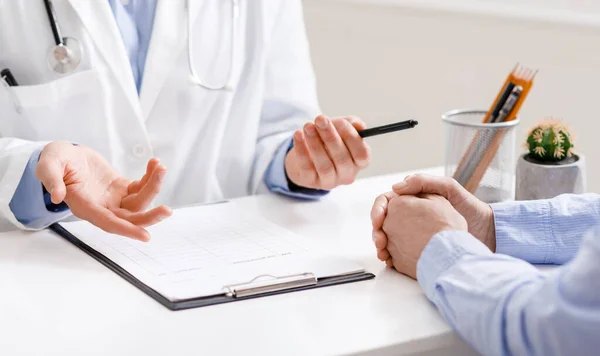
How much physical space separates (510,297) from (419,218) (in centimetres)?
21

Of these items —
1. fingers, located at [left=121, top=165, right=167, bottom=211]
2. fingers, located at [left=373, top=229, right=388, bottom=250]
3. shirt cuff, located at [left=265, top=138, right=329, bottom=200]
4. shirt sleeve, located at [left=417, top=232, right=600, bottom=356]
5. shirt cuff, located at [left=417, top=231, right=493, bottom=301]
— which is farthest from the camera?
shirt cuff, located at [left=265, top=138, right=329, bottom=200]

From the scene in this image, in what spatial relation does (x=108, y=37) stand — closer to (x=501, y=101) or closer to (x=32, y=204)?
(x=32, y=204)

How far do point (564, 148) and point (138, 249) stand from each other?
63 cm

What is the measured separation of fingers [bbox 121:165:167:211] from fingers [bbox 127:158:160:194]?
0.03 ft

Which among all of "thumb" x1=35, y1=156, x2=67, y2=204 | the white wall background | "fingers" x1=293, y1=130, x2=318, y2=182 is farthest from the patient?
the white wall background

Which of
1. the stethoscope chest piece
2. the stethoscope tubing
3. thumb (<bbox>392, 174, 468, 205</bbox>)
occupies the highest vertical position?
the stethoscope tubing

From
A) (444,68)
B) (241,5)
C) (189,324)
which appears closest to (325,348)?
(189,324)

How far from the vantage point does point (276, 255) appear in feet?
3.28

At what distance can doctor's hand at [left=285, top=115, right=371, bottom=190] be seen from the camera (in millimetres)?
1208

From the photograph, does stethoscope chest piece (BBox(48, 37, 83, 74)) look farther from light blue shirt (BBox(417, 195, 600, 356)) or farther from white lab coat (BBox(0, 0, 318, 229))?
light blue shirt (BBox(417, 195, 600, 356))

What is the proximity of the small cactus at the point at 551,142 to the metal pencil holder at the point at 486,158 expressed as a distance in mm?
44

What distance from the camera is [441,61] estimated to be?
2.11m

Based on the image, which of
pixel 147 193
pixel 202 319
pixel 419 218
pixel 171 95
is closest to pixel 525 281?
pixel 419 218

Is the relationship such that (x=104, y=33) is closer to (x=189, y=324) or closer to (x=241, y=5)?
(x=241, y=5)
